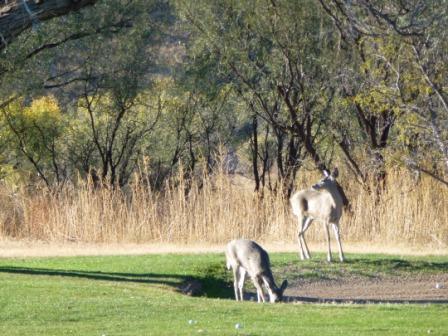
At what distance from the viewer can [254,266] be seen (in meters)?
14.5

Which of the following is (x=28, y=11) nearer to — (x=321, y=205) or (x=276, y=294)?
(x=276, y=294)

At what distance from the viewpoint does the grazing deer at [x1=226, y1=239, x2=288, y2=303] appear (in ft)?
47.3

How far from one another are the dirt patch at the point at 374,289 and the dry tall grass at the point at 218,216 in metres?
4.21

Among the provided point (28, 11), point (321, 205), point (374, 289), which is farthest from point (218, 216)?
point (28, 11)

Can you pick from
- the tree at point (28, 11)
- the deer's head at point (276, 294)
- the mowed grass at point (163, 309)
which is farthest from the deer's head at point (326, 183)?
the tree at point (28, 11)

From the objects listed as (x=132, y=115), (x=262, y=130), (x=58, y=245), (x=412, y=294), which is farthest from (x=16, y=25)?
(x=262, y=130)

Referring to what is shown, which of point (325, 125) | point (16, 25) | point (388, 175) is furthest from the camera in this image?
point (325, 125)

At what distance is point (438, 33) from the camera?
16266 mm

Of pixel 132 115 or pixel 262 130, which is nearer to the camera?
pixel 132 115

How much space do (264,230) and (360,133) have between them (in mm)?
5197

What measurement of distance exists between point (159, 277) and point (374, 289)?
11.9 ft

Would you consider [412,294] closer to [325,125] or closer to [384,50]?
[384,50]

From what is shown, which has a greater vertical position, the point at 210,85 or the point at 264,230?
the point at 210,85

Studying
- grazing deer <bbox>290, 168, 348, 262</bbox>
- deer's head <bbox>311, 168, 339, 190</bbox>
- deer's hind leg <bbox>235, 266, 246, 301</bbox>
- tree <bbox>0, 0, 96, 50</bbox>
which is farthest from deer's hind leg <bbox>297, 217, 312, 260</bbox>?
tree <bbox>0, 0, 96, 50</bbox>
